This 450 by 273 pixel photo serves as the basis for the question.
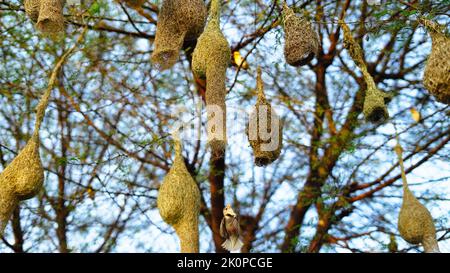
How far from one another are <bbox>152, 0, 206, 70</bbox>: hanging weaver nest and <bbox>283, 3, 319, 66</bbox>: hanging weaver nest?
420 millimetres

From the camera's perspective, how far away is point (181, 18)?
293 cm

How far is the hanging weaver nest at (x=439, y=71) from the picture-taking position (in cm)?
250

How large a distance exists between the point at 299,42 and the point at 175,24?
581 millimetres

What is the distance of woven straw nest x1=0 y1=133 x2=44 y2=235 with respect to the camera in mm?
2834

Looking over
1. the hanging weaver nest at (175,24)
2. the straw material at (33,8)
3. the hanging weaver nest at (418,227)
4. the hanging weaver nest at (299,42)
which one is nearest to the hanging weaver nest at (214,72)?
the hanging weaver nest at (175,24)

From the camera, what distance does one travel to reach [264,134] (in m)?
2.73

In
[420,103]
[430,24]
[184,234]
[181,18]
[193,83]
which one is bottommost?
[184,234]

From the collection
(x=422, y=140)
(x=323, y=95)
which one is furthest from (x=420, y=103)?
(x=323, y=95)

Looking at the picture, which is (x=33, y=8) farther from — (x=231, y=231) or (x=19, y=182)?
(x=231, y=231)

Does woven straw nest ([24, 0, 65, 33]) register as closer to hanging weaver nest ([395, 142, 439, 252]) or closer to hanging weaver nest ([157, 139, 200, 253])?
hanging weaver nest ([157, 139, 200, 253])

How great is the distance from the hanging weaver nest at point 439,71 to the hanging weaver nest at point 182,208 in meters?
1.10

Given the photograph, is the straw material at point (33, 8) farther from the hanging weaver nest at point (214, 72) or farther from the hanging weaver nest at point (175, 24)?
the hanging weaver nest at point (214, 72)

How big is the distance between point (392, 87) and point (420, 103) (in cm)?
31
